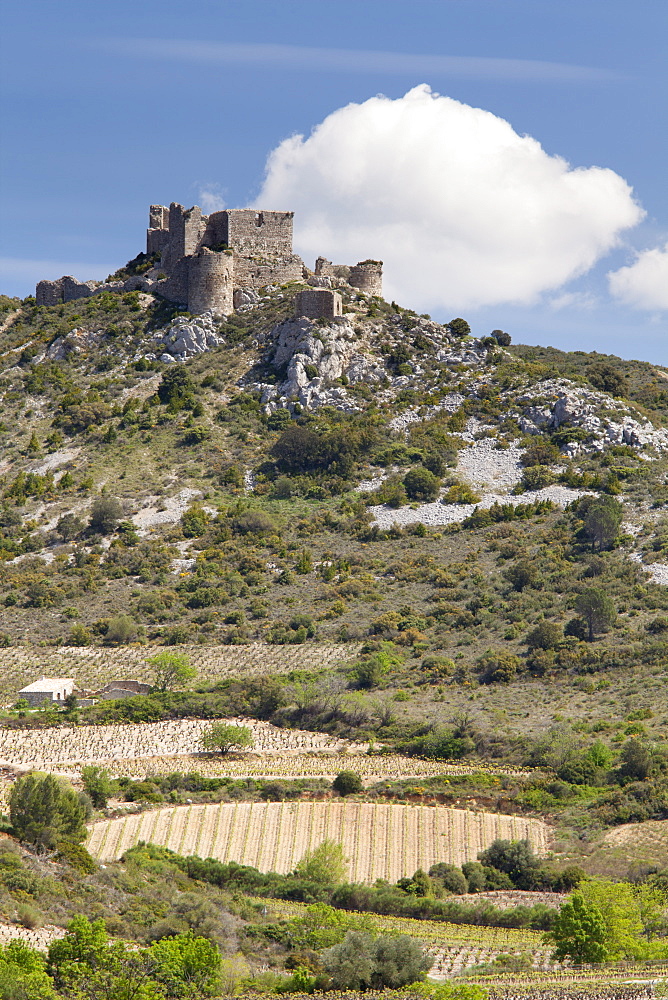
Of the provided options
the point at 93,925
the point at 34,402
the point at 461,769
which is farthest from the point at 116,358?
the point at 93,925

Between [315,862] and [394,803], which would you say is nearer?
[315,862]

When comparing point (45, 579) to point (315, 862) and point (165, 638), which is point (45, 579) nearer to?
point (165, 638)

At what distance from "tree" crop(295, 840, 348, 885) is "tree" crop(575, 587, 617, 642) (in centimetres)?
2804

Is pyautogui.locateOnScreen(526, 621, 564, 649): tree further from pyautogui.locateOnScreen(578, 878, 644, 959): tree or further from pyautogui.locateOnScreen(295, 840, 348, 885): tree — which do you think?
pyautogui.locateOnScreen(578, 878, 644, 959): tree

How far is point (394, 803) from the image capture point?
49.5 meters

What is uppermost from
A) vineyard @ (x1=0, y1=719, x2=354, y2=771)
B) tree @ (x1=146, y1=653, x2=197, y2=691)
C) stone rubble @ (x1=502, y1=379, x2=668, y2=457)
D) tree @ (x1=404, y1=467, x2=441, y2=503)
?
stone rubble @ (x1=502, y1=379, x2=668, y2=457)

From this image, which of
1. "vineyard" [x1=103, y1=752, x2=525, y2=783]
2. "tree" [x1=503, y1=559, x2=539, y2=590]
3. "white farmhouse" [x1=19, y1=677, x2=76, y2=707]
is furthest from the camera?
"tree" [x1=503, y1=559, x2=539, y2=590]

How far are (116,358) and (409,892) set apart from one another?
6073cm

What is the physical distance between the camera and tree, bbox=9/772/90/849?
38.3 meters

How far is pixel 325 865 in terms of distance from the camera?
41500 millimetres

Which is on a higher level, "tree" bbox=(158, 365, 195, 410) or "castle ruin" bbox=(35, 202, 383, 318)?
"castle ruin" bbox=(35, 202, 383, 318)

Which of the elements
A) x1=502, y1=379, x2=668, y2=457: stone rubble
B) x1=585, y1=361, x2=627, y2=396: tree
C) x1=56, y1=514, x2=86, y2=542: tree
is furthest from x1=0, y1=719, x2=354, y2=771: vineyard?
x1=585, y1=361, x2=627, y2=396: tree

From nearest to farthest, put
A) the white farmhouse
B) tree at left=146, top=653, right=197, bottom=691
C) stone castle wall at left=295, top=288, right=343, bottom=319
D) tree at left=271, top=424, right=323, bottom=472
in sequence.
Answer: the white farmhouse, tree at left=146, top=653, right=197, bottom=691, tree at left=271, top=424, right=323, bottom=472, stone castle wall at left=295, top=288, right=343, bottom=319

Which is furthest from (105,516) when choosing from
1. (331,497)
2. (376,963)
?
(376,963)
